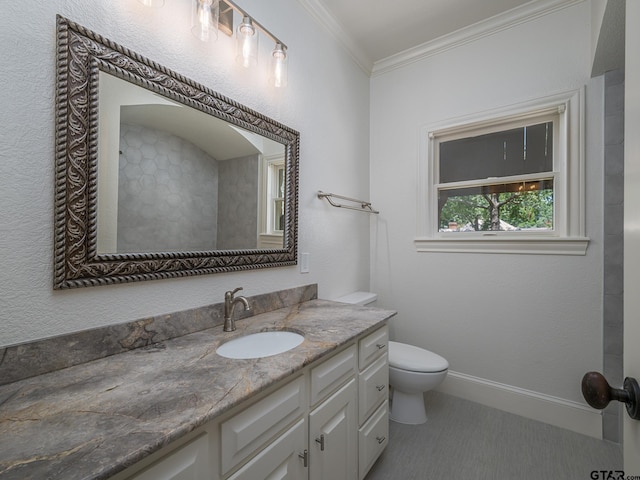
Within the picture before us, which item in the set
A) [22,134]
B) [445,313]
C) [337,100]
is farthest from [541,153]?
[22,134]

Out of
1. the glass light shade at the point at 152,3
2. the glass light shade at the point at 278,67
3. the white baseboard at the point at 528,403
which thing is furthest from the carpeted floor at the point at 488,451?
the glass light shade at the point at 152,3

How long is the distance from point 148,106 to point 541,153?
2.42 m

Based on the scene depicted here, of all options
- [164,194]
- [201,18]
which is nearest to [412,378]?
[164,194]

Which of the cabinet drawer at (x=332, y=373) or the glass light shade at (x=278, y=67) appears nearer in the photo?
the cabinet drawer at (x=332, y=373)

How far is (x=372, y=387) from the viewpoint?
1.42m

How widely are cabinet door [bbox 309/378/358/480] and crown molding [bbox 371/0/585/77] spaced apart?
2.51 m

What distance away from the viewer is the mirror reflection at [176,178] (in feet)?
3.20

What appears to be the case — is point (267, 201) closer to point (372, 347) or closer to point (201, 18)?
point (201, 18)

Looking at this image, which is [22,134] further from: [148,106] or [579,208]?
[579,208]

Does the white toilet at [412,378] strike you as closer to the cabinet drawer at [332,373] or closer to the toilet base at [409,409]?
the toilet base at [409,409]

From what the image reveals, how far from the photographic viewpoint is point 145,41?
106cm

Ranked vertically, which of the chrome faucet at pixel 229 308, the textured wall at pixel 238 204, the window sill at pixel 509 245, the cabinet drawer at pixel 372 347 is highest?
the textured wall at pixel 238 204

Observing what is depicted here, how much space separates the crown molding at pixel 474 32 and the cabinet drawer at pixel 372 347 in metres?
2.21

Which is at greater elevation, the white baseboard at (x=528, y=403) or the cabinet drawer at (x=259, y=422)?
the cabinet drawer at (x=259, y=422)
